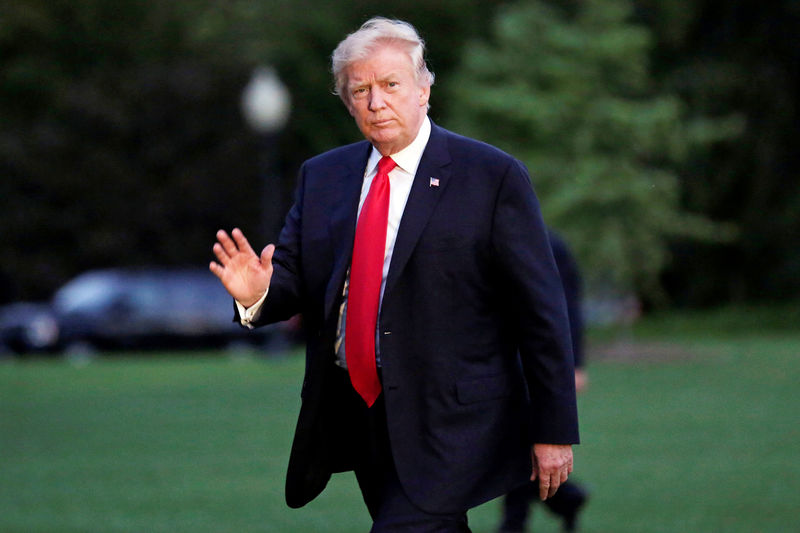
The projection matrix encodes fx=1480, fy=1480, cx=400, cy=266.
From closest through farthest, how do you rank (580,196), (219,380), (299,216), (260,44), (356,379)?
(356,379), (299,216), (219,380), (580,196), (260,44)

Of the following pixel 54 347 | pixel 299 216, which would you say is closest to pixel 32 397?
pixel 54 347

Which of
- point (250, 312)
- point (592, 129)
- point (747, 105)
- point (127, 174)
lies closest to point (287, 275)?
point (250, 312)

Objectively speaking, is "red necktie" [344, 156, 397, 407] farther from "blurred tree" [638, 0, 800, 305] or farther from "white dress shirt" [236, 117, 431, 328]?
"blurred tree" [638, 0, 800, 305]

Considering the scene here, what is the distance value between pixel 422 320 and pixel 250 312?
0.58 metres

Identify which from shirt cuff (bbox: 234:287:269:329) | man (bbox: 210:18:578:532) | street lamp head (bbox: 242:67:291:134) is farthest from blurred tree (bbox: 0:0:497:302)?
man (bbox: 210:18:578:532)

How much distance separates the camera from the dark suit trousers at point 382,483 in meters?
4.39

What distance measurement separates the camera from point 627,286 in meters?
29.3

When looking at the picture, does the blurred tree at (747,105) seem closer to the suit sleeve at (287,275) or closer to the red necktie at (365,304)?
the suit sleeve at (287,275)

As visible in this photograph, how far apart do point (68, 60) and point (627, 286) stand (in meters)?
20.8

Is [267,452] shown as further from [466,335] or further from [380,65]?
[380,65]

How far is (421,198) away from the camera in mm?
Result: 4500

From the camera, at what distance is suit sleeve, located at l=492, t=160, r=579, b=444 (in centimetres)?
443

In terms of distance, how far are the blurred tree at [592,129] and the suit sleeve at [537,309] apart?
23.5 m

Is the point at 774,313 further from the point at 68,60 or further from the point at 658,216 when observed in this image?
the point at 68,60
